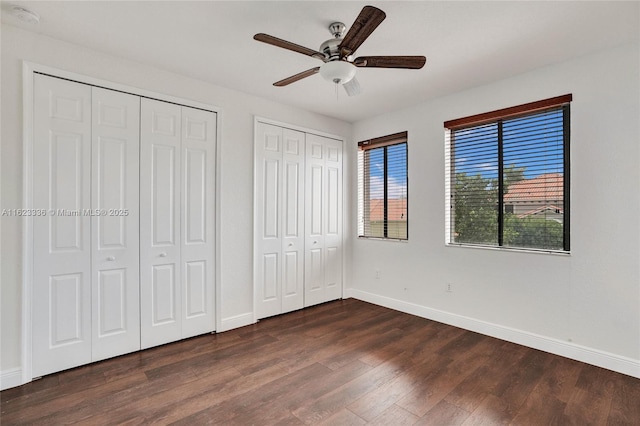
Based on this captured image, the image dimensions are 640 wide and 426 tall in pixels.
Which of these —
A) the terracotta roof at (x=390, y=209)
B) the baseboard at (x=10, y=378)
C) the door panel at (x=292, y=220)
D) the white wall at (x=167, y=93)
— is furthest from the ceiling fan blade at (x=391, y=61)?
the baseboard at (x=10, y=378)

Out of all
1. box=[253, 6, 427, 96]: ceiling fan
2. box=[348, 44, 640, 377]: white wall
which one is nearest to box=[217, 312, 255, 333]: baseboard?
box=[348, 44, 640, 377]: white wall

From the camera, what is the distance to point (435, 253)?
12.3 ft

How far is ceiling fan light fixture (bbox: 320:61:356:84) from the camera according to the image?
2.08 meters

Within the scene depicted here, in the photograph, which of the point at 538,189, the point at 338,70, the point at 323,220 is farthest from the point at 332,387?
the point at 538,189

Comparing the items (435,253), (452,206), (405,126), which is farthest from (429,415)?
(405,126)

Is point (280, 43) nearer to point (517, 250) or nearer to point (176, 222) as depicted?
point (176, 222)

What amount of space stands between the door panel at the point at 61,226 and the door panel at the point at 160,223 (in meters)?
0.42

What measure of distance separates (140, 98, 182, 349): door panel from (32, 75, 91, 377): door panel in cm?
42

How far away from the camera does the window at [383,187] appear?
4.18 m

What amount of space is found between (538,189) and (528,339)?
1.47 m

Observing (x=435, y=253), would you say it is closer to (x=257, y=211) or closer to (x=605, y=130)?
(x=605, y=130)

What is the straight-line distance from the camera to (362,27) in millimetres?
1780

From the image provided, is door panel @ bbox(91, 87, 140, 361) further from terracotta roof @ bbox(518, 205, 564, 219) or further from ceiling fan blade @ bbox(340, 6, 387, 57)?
terracotta roof @ bbox(518, 205, 564, 219)

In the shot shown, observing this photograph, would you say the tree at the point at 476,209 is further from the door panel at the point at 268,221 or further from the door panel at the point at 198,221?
the door panel at the point at 198,221
